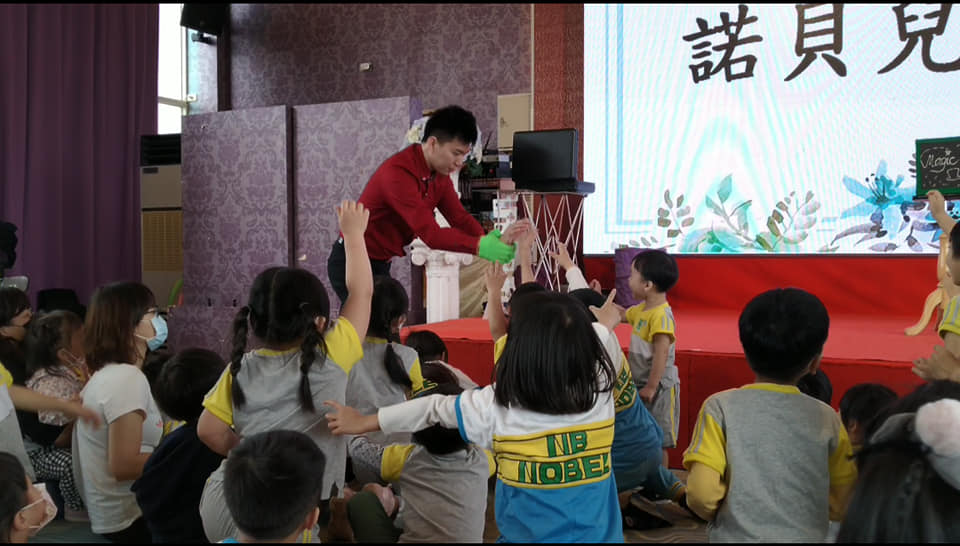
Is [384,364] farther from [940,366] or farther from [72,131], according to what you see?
[72,131]

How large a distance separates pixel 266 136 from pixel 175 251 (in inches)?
55.7

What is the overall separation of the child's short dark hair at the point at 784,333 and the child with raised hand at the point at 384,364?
93cm

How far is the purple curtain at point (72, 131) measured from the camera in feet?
15.8

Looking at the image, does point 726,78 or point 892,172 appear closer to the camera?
point 892,172

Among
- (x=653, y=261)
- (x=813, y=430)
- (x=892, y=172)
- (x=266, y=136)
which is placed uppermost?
(x=266, y=136)

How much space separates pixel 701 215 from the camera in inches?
184

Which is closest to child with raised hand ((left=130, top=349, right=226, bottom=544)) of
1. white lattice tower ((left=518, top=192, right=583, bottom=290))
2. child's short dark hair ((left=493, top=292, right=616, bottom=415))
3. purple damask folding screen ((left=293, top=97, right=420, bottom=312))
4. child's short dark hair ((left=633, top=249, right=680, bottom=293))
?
child's short dark hair ((left=493, top=292, right=616, bottom=415))

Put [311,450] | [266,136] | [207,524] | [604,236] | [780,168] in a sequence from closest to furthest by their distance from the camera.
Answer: [311,450] < [207,524] < [780,168] < [604,236] < [266,136]

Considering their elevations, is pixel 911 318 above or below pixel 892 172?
below

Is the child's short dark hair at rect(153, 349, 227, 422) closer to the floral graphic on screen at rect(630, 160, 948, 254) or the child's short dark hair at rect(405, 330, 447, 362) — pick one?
the child's short dark hair at rect(405, 330, 447, 362)

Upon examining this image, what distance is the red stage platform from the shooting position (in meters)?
2.71

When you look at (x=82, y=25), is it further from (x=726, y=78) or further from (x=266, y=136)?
(x=726, y=78)

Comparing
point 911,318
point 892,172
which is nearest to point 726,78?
point 892,172

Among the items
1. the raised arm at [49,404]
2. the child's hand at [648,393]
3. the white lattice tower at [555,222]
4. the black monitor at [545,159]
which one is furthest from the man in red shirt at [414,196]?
the white lattice tower at [555,222]
